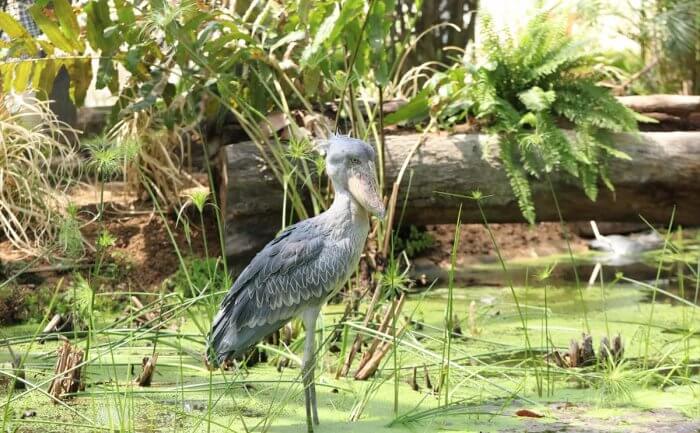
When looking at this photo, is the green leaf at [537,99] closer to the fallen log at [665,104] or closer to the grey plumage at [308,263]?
the fallen log at [665,104]

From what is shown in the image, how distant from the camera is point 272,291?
3871 mm

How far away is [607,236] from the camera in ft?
31.5

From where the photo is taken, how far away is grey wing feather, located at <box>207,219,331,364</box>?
3814 mm

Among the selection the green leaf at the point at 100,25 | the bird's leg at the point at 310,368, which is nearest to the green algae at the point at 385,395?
the bird's leg at the point at 310,368

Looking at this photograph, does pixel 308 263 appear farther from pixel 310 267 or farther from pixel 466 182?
pixel 466 182

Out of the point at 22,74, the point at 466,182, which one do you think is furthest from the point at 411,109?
the point at 22,74

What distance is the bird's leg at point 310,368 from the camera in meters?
3.62

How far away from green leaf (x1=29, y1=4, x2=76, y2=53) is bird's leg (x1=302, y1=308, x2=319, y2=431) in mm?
3368

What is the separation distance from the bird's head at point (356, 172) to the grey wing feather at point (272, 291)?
0.22 m

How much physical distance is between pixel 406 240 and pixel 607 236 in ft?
8.49

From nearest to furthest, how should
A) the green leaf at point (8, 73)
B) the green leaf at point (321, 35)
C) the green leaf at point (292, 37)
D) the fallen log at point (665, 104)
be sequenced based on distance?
1. the green leaf at point (321, 35)
2. the green leaf at point (292, 37)
3. the green leaf at point (8, 73)
4. the fallen log at point (665, 104)

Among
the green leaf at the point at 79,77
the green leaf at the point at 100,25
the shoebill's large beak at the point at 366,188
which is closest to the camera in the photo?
the shoebill's large beak at the point at 366,188

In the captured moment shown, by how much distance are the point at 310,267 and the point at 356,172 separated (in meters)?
0.42

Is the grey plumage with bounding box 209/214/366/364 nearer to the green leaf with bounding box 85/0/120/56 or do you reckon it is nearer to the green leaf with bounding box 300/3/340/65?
the green leaf with bounding box 300/3/340/65
